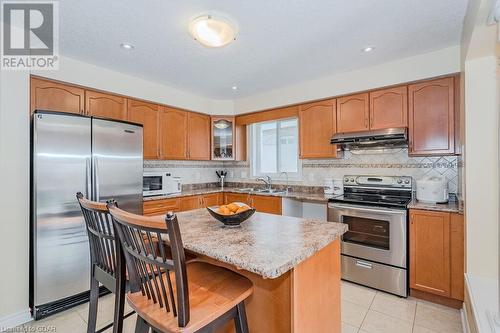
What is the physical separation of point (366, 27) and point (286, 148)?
232 centimetres

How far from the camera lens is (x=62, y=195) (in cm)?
220

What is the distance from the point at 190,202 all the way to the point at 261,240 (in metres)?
2.55

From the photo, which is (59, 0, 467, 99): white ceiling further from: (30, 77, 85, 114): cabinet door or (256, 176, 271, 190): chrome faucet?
(256, 176, 271, 190): chrome faucet

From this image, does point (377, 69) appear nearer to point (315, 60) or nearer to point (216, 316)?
point (315, 60)

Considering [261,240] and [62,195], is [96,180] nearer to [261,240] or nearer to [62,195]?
[62,195]

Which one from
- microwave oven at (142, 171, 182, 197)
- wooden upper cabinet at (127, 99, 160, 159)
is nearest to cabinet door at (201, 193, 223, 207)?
microwave oven at (142, 171, 182, 197)

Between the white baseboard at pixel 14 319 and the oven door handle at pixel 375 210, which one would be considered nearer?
the white baseboard at pixel 14 319

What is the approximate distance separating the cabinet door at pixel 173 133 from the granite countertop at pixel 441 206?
2992mm

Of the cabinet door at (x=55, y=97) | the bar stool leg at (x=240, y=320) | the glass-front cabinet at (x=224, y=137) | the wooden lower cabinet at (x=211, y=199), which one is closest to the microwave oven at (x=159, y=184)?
the wooden lower cabinet at (x=211, y=199)

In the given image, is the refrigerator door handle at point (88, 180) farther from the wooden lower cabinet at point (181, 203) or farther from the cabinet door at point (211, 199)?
the cabinet door at point (211, 199)

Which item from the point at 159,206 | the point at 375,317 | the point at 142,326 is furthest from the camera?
the point at 159,206

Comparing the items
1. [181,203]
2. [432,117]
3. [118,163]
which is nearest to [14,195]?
[118,163]

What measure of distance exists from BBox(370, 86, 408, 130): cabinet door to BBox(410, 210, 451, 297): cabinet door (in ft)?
3.43

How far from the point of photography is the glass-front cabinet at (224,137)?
4305mm
